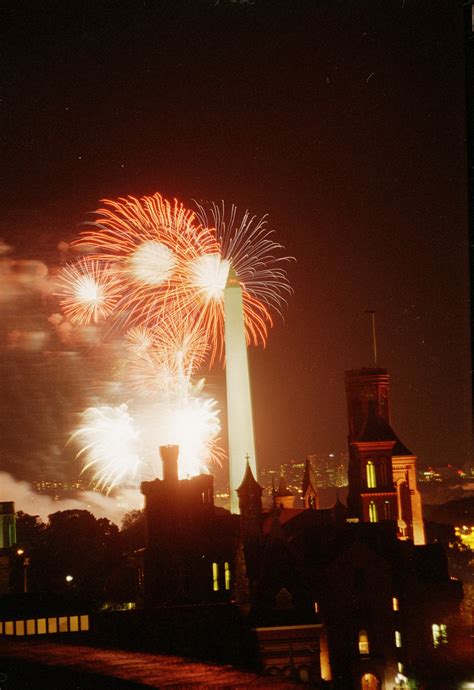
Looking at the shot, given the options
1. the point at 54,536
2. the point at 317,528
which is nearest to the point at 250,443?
the point at 317,528

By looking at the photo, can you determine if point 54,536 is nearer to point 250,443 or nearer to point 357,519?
point 250,443

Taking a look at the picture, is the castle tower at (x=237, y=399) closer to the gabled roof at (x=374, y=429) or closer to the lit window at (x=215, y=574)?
the gabled roof at (x=374, y=429)

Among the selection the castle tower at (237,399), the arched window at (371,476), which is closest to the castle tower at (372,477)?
the arched window at (371,476)

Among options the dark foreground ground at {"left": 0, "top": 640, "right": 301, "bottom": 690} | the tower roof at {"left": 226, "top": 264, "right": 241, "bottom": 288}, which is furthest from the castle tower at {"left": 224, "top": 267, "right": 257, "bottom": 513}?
the dark foreground ground at {"left": 0, "top": 640, "right": 301, "bottom": 690}


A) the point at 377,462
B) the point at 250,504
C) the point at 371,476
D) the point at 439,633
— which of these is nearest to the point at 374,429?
the point at 377,462

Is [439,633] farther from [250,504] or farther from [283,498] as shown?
[283,498]

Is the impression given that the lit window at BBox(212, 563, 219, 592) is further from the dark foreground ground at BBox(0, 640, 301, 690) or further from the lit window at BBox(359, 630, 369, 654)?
the dark foreground ground at BBox(0, 640, 301, 690)
